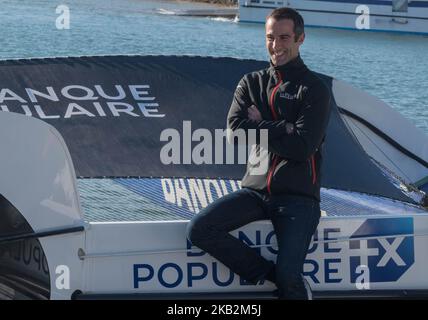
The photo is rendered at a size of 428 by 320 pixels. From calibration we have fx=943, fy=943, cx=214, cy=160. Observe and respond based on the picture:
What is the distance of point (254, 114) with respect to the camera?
4.38 metres

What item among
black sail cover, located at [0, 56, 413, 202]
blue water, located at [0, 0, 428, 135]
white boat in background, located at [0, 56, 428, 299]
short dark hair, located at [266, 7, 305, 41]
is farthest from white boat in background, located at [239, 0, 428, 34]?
short dark hair, located at [266, 7, 305, 41]

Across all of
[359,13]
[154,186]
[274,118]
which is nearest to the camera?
[274,118]

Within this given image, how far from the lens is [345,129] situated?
584 cm

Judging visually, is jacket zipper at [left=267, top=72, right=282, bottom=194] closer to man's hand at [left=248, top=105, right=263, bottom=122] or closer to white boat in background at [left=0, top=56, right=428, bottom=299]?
man's hand at [left=248, top=105, right=263, bottom=122]

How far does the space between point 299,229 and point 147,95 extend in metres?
1.75

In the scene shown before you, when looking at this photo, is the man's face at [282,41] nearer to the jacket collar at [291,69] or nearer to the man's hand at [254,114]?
the jacket collar at [291,69]

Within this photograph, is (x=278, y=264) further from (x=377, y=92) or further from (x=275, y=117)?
(x=377, y=92)

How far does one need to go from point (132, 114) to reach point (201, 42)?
22.5 m

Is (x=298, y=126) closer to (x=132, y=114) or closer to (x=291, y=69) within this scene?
(x=291, y=69)

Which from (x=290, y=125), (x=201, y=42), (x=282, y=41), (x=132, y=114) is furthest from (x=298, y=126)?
(x=201, y=42)

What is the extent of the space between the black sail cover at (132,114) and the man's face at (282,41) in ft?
4.38

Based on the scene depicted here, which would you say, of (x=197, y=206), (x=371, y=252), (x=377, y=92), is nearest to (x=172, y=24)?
(x=377, y=92)

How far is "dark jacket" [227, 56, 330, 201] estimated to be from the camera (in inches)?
168
